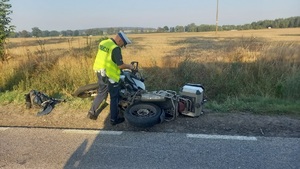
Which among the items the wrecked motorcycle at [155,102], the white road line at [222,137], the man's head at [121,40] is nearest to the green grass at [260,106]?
the wrecked motorcycle at [155,102]

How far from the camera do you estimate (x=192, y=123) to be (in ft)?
15.5

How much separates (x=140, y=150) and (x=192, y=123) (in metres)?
1.36

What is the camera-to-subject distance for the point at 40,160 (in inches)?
137

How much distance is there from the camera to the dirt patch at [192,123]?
440 centimetres

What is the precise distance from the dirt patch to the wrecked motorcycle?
7.2 inches

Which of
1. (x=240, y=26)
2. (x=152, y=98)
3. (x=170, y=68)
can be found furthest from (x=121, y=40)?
(x=240, y=26)

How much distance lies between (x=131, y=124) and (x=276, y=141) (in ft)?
7.40

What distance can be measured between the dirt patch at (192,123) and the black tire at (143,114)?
164mm

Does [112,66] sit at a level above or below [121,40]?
below

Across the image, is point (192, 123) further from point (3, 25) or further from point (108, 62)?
point (3, 25)

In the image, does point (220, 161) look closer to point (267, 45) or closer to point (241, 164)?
point (241, 164)

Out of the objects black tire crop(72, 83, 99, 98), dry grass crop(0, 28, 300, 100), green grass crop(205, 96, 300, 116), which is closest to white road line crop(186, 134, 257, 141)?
green grass crop(205, 96, 300, 116)

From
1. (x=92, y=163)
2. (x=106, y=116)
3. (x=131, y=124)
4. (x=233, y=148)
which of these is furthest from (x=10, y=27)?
(x=233, y=148)

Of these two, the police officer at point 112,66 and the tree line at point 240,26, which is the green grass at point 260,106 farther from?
the tree line at point 240,26
